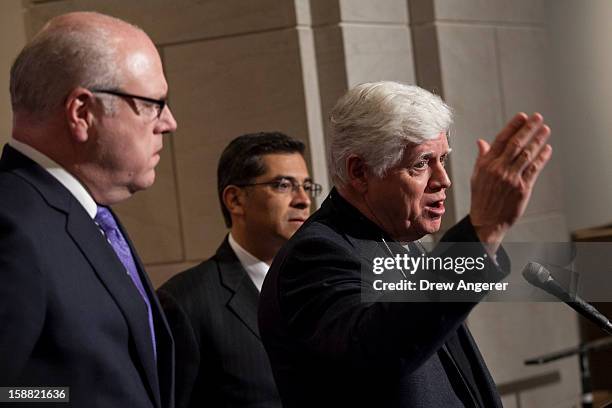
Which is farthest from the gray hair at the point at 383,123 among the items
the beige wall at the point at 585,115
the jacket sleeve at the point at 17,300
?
the beige wall at the point at 585,115

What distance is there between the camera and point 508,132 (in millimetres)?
1753

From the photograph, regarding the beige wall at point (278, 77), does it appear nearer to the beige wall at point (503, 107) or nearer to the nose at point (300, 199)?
the beige wall at point (503, 107)

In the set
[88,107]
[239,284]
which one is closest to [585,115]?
[239,284]

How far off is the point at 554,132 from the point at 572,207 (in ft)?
3.00

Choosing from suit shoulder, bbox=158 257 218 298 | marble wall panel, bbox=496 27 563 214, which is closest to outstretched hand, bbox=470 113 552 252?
suit shoulder, bbox=158 257 218 298

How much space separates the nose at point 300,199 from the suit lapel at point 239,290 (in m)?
0.31

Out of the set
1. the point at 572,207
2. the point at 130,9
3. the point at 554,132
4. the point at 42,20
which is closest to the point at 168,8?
the point at 130,9

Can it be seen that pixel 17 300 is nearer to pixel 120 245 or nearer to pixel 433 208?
pixel 120 245

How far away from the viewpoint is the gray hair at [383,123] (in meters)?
2.35

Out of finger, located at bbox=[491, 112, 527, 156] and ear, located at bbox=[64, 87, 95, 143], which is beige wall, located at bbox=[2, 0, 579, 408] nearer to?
ear, located at bbox=[64, 87, 95, 143]

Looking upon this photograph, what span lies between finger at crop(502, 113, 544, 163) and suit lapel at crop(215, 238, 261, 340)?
1924 millimetres

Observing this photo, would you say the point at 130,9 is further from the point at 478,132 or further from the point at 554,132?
the point at 554,132

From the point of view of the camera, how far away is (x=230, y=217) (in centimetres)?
401

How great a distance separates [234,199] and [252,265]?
0.31 m
